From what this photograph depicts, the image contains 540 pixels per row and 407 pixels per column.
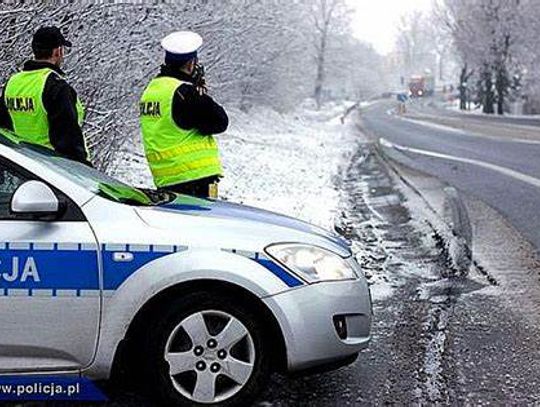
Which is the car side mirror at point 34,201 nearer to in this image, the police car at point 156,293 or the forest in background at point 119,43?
the police car at point 156,293

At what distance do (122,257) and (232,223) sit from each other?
1.93 feet

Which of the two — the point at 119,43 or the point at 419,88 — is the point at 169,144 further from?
the point at 419,88

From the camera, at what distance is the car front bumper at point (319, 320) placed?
162 inches

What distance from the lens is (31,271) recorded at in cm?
395

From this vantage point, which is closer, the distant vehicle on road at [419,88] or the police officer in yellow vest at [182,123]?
the police officer in yellow vest at [182,123]

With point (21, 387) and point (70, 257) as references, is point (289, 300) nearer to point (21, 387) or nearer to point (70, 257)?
point (70, 257)

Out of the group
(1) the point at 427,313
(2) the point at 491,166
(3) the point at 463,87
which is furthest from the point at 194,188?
(3) the point at 463,87

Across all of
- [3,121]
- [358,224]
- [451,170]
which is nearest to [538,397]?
[3,121]

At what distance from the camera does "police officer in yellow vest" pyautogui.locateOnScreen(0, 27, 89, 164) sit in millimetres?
5293

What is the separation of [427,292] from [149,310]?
3514mm

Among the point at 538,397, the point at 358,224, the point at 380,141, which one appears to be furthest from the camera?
the point at 380,141

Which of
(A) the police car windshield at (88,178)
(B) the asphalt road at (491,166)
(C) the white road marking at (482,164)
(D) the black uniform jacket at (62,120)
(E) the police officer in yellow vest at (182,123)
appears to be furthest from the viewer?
(C) the white road marking at (482,164)

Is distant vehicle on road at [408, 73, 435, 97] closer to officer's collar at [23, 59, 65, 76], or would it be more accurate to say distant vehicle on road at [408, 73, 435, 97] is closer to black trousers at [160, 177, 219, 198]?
black trousers at [160, 177, 219, 198]

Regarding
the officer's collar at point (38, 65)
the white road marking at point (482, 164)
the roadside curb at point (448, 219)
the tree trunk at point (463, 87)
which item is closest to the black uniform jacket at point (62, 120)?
the officer's collar at point (38, 65)
